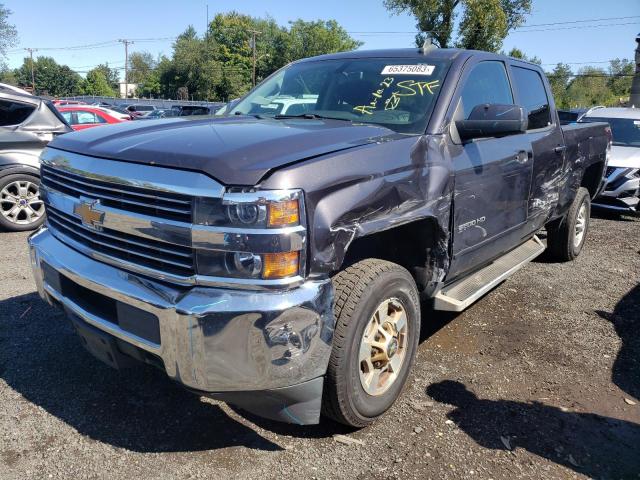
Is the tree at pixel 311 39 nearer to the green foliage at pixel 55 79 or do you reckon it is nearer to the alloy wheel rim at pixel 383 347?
the green foliage at pixel 55 79

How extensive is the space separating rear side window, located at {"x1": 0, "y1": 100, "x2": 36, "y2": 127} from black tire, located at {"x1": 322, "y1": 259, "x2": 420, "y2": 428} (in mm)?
6016

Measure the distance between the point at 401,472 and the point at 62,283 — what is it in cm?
193

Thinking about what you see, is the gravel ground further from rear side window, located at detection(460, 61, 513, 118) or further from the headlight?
rear side window, located at detection(460, 61, 513, 118)

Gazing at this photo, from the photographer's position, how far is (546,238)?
19.6ft

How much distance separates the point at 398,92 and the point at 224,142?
1418 millimetres

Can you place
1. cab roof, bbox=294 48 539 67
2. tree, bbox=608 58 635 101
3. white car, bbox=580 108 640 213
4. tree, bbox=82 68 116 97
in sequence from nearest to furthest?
cab roof, bbox=294 48 539 67 → white car, bbox=580 108 640 213 → tree, bbox=608 58 635 101 → tree, bbox=82 68 116 97

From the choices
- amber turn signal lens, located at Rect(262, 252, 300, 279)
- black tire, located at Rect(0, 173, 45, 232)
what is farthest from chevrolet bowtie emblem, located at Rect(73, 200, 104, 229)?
black tire, located at Rect(0, 173, 45, 232)

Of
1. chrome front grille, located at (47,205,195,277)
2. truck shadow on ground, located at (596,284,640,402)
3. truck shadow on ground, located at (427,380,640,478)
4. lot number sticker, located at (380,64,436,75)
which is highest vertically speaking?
lot number sticker, located at (380,64,436,75)

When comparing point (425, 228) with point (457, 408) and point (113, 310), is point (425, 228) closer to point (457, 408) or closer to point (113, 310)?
point (457, 408)

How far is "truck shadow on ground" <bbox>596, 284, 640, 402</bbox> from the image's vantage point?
3.51 metres

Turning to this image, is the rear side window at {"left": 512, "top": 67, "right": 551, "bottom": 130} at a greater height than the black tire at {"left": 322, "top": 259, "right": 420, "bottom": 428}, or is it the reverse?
the rear side window at {"left": 512, "top": 67, "right": 551, "bottom": 130}

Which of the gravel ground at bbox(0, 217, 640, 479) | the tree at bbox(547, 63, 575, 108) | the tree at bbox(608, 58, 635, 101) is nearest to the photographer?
the gravel ground at bbox(0, 217, 640, 479)

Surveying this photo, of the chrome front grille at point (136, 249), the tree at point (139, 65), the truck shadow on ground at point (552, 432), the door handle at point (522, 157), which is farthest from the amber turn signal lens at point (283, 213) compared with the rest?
the tree at point (139, 65)

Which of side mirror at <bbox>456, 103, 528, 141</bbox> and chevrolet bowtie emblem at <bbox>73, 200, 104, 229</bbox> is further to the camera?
side mirror at <bbox>456, 103, 528, 141</bbox>
